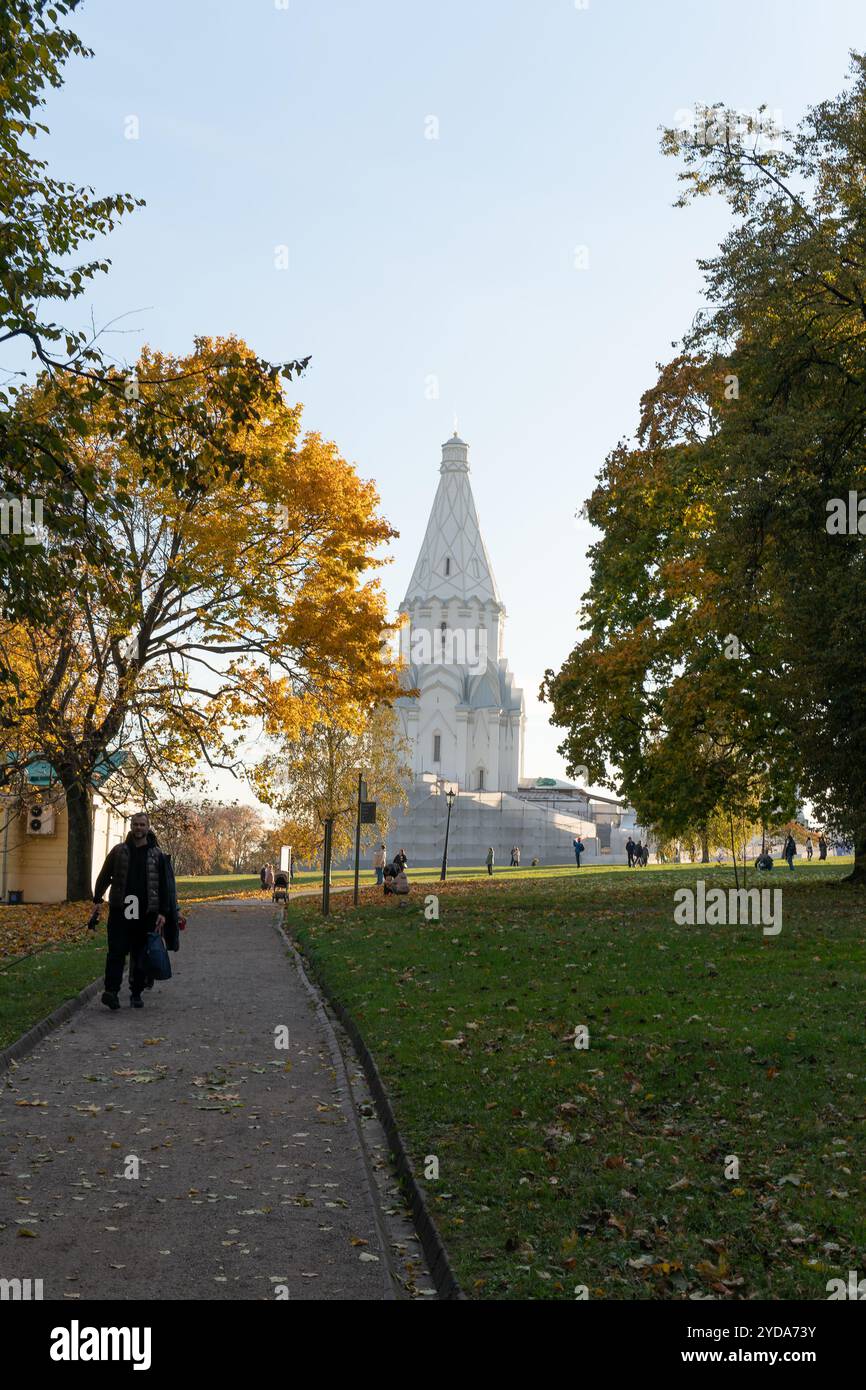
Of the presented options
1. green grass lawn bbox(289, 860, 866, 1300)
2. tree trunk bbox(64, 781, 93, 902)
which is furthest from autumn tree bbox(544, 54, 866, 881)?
tree trunk bbox(64, 781, 93, 902)

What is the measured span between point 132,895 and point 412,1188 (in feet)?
23.4

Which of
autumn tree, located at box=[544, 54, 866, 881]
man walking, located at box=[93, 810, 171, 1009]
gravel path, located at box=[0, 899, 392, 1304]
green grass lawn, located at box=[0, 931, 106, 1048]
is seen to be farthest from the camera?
autumn tree, located at box=[544, 54, 866, 881]

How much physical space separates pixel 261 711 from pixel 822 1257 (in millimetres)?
24856

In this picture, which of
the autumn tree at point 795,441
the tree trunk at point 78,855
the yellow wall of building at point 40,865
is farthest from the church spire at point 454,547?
the autumn tree at point 795,441

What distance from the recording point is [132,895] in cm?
1366

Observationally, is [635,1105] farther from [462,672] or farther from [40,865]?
[462,672]

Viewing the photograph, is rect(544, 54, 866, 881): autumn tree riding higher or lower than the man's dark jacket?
higher

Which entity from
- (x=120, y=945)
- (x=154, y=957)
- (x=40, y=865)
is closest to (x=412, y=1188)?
(x=120, y=945)

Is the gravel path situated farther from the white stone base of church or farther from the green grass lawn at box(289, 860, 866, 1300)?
the white stone base of church

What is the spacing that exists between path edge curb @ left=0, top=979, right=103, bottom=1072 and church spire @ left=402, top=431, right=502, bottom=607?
10723 centimetres

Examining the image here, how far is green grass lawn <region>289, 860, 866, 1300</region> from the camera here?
6.03 metres

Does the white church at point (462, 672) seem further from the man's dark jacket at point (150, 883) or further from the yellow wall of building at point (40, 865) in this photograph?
the man's dark jacket at point (150, 883)
